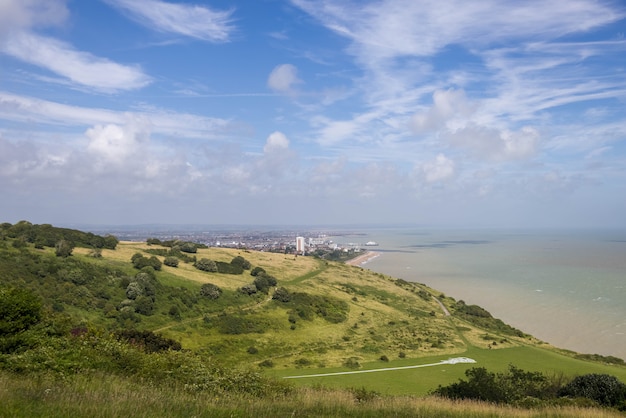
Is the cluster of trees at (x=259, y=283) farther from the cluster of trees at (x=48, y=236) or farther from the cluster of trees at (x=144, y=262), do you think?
the cluster of trees at (x=48, y=236)

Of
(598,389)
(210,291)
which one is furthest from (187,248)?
(598,389)

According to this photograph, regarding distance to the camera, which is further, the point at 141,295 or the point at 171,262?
the point at 171,262

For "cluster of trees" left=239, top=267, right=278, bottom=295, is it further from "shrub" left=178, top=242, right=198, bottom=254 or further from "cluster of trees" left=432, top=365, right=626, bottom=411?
"cluster of trees" left=432, top=365, right=626, bottom=411

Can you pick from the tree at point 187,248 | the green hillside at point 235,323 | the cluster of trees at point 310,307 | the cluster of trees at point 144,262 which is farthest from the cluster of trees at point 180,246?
the cluster of trees at point 310,307

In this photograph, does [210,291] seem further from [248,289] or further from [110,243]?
[110,243]

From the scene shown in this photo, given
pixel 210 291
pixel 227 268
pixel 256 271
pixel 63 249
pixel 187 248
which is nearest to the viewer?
pixel 63 249

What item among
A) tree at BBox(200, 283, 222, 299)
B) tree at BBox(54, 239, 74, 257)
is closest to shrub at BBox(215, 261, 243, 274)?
tree at BBox(200, 283, 222, 299)
